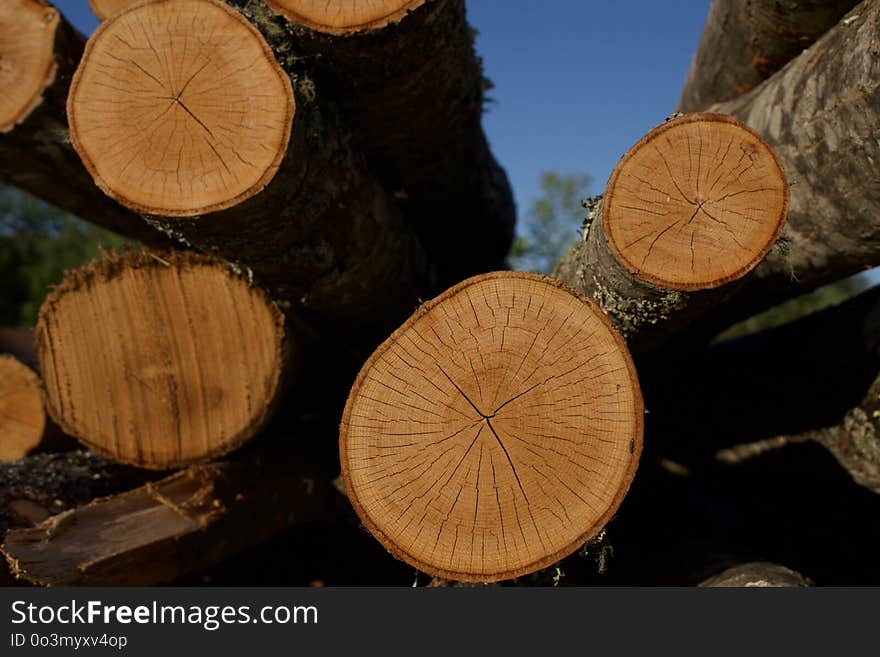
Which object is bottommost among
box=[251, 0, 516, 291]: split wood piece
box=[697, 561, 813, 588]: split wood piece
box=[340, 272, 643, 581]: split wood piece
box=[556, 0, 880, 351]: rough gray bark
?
box=[697, 561, 813, 588]: split wood piece

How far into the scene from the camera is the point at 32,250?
71.5 ft

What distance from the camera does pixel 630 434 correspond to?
1.65 m

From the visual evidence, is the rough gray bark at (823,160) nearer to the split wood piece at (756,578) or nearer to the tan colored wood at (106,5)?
the split wood piece at (756,578)

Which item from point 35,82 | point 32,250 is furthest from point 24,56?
point 32,250

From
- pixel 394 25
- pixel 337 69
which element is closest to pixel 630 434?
pixel 394 25

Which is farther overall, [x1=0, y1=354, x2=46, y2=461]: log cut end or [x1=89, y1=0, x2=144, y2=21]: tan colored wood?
[x1=0, y1=354, x2=46, y2=461]: log cut end

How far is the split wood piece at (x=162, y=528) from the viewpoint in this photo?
2.14m

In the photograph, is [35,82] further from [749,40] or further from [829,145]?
[749,40]

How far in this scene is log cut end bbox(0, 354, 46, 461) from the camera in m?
3.76

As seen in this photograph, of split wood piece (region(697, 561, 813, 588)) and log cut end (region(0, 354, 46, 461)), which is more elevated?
log cut end (region(0, 354, 46, 461))

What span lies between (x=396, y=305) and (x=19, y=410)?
2.50 meters

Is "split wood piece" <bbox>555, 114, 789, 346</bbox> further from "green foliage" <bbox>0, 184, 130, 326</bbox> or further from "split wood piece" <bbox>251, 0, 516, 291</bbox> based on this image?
"green foliage" <bbox>0, 184, 130, 326</bbox>

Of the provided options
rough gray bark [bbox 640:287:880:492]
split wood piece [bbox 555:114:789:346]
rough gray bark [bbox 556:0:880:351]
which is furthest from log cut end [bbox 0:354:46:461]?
split wood piece [bbox 555:114:789:346]

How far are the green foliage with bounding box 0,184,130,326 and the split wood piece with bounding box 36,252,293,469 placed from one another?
1223 centimetres
